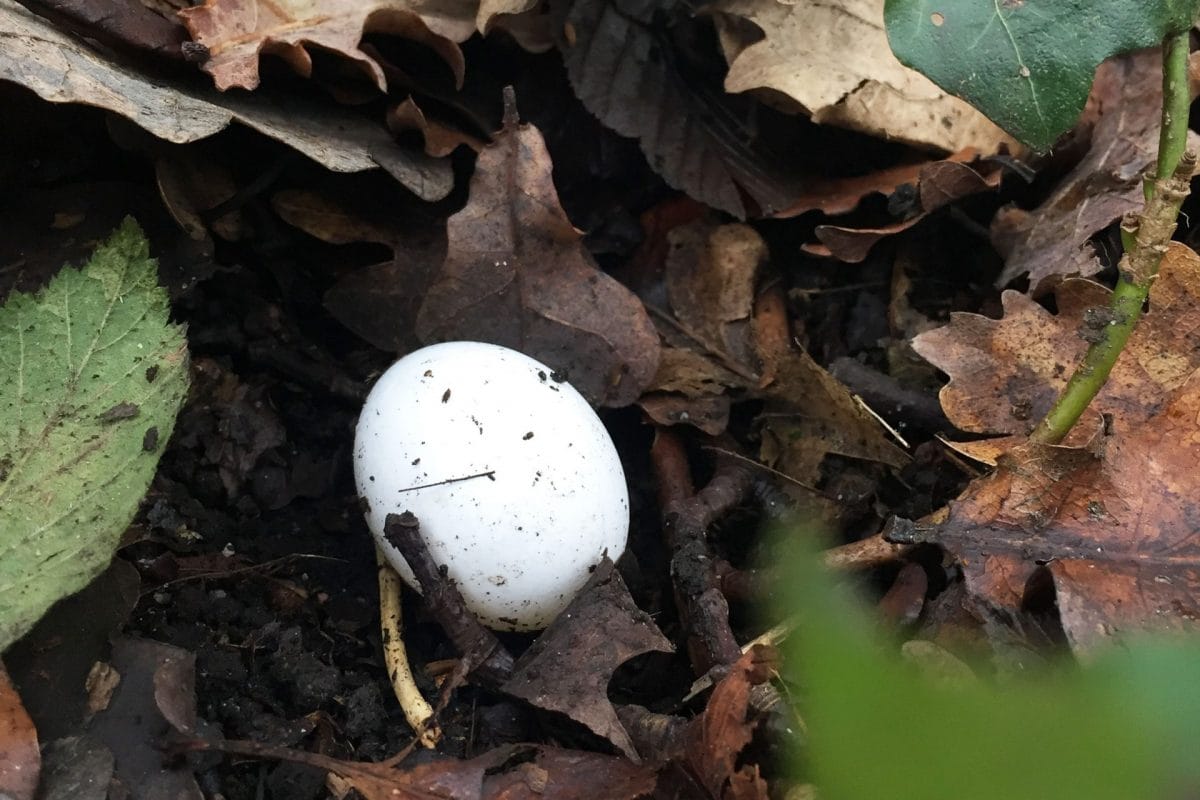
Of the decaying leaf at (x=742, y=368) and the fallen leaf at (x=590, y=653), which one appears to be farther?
the decaying leaf at (x=742, y=368)

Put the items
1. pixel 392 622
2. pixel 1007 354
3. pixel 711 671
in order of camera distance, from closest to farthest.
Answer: pixel 711 671
pixel 392 622
pixel 1007 354

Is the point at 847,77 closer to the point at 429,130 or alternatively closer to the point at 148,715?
the point at 429,130

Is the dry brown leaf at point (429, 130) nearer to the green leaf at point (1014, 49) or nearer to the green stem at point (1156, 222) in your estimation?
the green leaf at point (1014, 49)

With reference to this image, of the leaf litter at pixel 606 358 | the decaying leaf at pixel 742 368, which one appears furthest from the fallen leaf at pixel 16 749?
the decaying leaf at pixel 742 368

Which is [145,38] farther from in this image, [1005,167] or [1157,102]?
[1157,102]

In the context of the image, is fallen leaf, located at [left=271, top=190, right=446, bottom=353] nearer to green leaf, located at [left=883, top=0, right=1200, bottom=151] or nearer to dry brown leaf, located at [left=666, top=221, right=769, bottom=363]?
dry brown leaf, located at [left=666, top=221, right=769, bottom=363]

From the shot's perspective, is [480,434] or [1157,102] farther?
[1157,102]

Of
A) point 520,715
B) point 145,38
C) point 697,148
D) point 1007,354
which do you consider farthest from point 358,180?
point 1007,354
